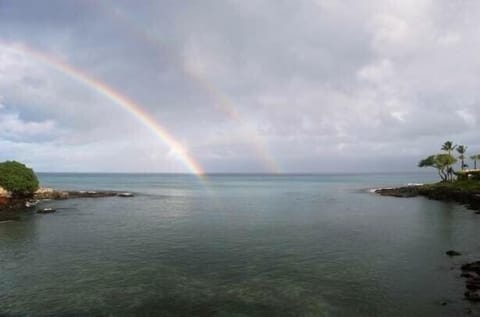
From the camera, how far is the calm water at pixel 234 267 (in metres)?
29.2

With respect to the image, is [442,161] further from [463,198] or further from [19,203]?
[19,203]

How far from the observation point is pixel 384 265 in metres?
40.6

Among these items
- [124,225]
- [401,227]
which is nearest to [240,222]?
[124,225]

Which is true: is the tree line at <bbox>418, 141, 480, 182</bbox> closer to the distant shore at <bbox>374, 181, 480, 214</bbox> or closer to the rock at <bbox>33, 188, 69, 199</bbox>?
the distant shore at <bbox>374, 181, 480, 214</bbox>

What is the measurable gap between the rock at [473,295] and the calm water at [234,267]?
54cm

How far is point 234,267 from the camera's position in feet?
131

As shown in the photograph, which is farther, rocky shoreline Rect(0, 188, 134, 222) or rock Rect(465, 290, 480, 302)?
rocky shoreline Rect(0, 188, 134, 222)

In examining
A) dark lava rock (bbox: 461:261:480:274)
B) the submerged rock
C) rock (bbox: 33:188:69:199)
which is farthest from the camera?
rock (bbox: 33:188:69:199)

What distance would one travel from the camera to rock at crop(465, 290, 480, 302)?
29222 mm

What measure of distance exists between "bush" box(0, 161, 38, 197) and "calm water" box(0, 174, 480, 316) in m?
28.7

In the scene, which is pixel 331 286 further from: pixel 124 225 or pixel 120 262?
pixel 124 225

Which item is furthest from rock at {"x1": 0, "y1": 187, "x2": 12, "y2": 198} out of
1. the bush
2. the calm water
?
the calm water

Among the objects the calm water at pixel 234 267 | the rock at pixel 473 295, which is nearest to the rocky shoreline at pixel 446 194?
the calm water at pixel 234 267

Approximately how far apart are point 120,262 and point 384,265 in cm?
3041
